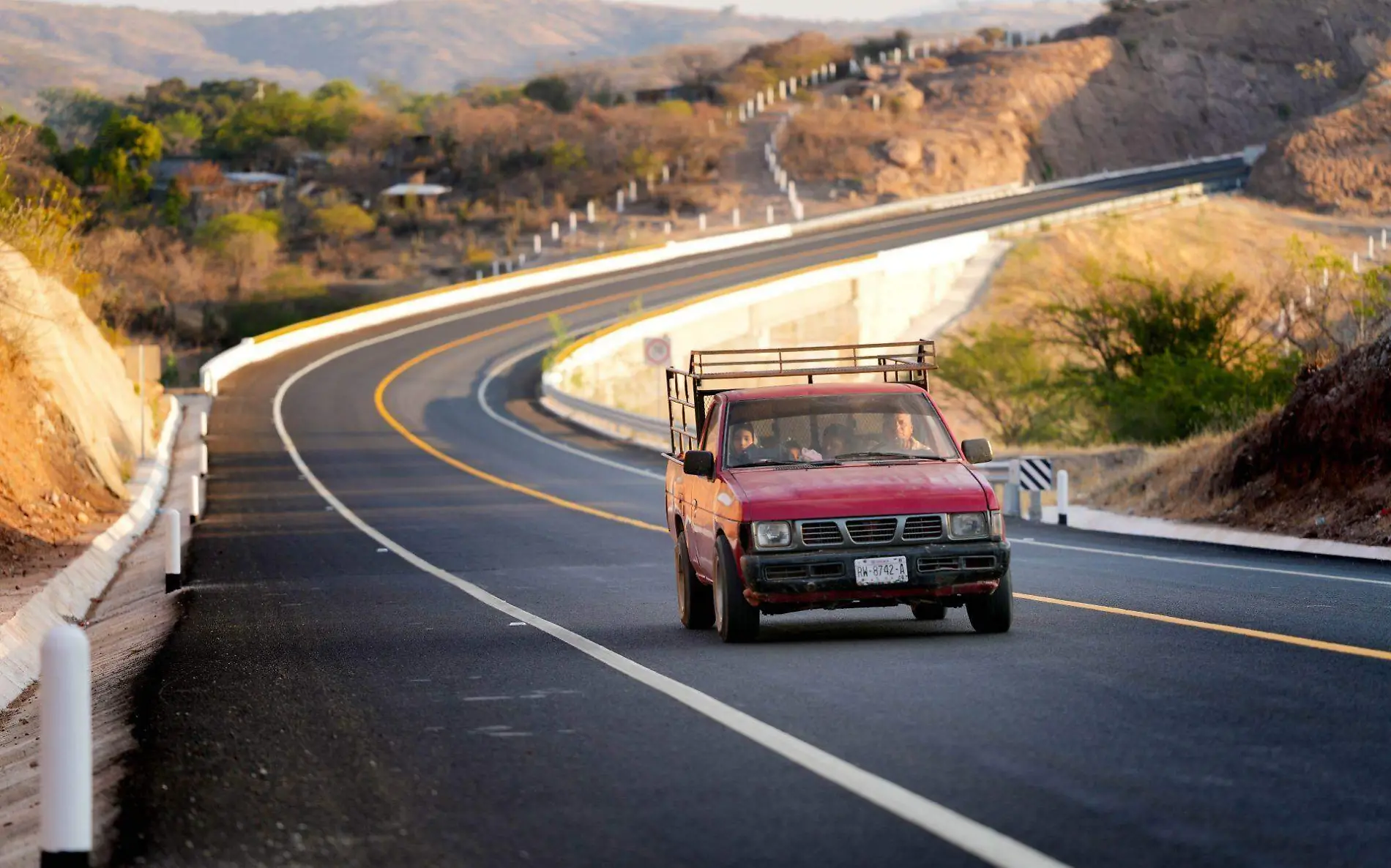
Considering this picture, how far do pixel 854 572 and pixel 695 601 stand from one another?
2.05 metres

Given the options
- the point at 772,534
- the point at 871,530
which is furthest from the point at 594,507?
the point at 871,530

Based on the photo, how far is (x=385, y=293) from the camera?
3661 inches

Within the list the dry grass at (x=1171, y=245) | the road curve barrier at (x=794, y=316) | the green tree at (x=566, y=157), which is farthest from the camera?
the green tree at (x=566, y=157)

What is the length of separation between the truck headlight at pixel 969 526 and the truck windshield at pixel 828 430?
104 cm

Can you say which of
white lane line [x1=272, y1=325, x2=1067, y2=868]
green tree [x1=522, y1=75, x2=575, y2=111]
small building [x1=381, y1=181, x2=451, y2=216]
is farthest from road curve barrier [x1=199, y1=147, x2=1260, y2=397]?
green tree [x1=522, y1=75, x2=575, y2=111]

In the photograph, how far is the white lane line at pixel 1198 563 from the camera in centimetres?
1678

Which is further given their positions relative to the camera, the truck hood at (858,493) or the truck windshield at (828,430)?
the truck windshield at (828,430)

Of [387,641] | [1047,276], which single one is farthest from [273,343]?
[387,641]

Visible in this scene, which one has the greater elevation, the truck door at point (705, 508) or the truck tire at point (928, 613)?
the truck door at point (705, 508)

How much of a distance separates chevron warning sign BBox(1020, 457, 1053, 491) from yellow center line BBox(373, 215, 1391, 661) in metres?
5.63

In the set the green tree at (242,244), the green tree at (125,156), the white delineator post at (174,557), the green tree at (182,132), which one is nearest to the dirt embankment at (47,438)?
the white delineator post at (174,557)

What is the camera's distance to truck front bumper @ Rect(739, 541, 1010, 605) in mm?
12070

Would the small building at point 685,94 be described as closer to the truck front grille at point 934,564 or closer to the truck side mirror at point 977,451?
the truck side mirror at point 977,451

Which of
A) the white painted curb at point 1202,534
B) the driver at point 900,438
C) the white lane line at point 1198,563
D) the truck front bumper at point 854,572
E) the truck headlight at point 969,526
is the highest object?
the driver at point 900,438
